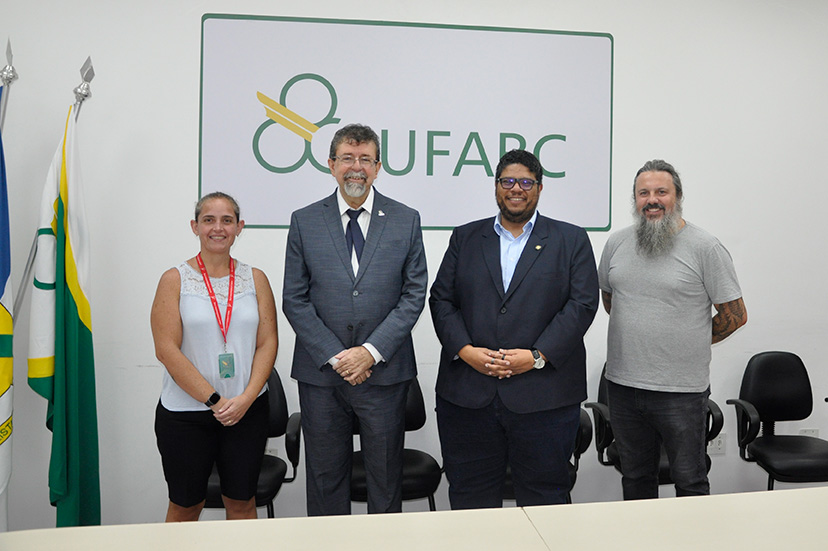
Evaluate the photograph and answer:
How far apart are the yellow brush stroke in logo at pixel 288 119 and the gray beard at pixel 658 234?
1810 mm

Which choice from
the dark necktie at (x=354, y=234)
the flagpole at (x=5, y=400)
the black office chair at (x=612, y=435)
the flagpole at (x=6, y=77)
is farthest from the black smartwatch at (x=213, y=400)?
the black office chair at (x=612, y=435)

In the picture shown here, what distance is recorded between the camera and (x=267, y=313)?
2.61m

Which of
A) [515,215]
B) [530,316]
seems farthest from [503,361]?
[515,215]

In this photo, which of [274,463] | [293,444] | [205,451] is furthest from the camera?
[274,463]

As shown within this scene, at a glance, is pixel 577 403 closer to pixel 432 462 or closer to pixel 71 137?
pixel 432 462

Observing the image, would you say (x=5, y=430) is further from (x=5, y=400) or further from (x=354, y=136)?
(x=354, y=136)

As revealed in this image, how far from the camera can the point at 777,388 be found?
11.7 ft

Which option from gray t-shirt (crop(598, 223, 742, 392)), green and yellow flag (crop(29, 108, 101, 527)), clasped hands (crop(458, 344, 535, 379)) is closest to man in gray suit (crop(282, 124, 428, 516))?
clasped hands (crop(458, 344, 535, 379))

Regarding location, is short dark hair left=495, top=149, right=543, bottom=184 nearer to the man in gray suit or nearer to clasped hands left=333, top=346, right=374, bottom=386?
the man in gray suit

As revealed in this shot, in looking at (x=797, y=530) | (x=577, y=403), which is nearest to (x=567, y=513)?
(x=797, y=530)

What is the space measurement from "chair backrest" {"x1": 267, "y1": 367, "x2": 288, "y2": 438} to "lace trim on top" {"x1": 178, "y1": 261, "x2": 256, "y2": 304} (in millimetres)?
826

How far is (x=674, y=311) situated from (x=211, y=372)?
1935 mm

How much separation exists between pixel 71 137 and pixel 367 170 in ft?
4.90

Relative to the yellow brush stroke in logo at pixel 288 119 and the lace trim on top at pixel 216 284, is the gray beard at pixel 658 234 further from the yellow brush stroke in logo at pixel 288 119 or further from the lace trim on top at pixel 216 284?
the yellow brush stroke in logo at pixel 288 119
